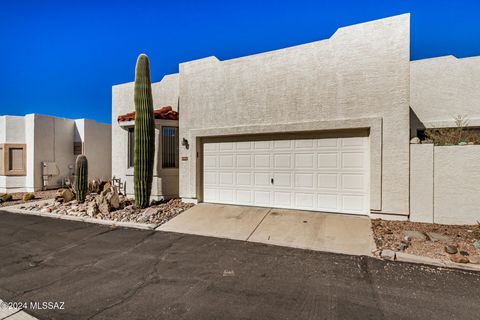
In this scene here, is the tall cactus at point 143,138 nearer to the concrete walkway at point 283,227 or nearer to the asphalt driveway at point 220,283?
the concrete walkway at point 283,227

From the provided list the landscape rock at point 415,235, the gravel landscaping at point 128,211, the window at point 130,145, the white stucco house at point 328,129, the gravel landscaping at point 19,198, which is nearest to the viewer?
the landscape rock at point 415,235

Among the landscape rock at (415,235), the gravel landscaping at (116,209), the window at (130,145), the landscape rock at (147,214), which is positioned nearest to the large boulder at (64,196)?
the gravel landscaping at (116,209)

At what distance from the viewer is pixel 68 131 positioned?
1592 cm

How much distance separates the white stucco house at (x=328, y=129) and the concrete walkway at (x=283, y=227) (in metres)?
0.59

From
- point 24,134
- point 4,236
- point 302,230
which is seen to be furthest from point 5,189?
point 302,230

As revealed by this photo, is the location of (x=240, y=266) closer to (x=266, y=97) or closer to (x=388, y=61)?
(x=266, y=97)

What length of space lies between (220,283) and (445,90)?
10.9 metres

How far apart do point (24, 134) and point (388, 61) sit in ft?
Result: 61.4

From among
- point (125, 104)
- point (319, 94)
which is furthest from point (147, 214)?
point (125, 104)

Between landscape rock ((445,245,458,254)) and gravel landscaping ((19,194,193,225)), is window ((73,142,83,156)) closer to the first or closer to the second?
gravel landscaping ((19,194,193,225))

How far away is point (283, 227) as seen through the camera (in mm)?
6559

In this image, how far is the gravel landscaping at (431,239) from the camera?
4656 mm

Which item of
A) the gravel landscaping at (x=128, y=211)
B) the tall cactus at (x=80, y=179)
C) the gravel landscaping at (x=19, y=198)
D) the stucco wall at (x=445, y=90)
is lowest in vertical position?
the gravel landscaping at (x=19, y=198)

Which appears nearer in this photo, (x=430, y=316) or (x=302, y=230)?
(x=430, y=316)
